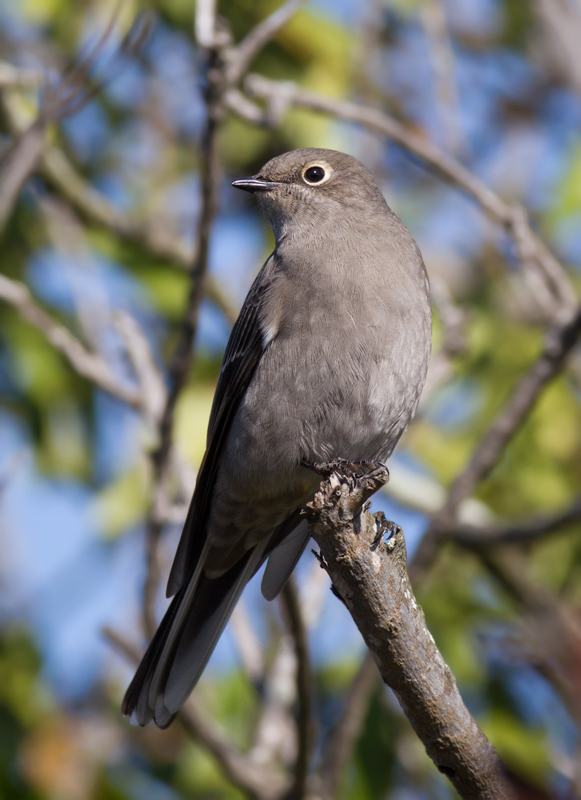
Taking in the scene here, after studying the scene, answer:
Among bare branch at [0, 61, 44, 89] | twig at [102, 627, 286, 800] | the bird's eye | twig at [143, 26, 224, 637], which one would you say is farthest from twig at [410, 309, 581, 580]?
bare branch at [0, 61, 44, 89]

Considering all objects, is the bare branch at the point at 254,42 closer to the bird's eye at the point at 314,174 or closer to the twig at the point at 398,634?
→ the bird's eye at the point at 314,174

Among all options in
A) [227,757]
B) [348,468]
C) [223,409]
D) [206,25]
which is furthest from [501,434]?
[206,25]

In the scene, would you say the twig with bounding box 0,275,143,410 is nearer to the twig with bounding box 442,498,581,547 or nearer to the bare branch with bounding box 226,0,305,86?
the bare branch with bounding box 226,0,305,86

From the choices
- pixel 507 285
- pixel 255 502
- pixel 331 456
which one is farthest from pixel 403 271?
pixel 507 285

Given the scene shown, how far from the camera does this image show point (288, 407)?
4.82 m

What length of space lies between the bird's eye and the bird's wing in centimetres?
75

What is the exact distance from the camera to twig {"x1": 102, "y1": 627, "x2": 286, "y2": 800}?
5.06 meters

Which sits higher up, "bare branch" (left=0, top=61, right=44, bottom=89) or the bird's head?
the bird's head

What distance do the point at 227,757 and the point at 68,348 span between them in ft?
7.61

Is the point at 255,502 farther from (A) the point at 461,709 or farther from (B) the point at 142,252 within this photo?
(B) the point at 142,252

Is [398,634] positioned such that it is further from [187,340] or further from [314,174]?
[314,174]

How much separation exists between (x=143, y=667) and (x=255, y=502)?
0.95 meters

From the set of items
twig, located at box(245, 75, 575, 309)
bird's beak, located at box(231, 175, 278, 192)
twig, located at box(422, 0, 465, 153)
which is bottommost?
bird's beak, located at box(231, 175, 278, 192)

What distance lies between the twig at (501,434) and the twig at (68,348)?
181cm
